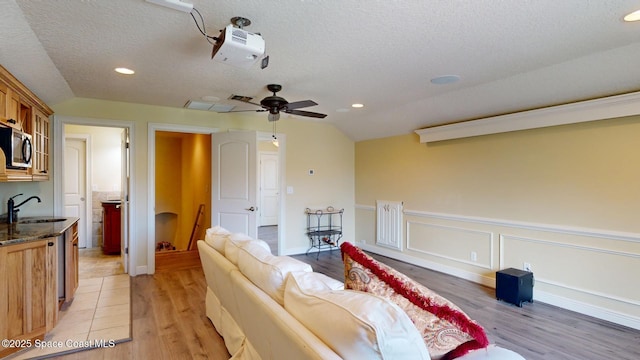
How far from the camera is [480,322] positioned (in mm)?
3158

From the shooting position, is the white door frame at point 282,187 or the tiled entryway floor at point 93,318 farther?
the white door frame at point 282,187

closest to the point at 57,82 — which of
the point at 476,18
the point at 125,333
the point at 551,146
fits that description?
the point at 125,333

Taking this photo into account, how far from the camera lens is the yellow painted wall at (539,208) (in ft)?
10.3

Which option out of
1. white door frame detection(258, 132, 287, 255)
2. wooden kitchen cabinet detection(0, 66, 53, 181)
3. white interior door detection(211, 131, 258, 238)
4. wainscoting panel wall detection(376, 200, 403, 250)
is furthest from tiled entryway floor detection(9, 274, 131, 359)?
wainscoting panel wall detection(376, 200, 403, 250)

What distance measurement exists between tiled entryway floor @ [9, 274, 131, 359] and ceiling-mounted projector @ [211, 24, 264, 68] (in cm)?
248

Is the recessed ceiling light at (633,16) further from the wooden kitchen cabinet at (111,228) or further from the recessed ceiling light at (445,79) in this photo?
the wooden kitchen cabinet at (111,228)

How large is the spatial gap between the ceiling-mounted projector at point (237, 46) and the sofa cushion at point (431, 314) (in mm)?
1596

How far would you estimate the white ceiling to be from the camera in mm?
2082

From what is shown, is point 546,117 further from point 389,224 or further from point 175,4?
point 175,4

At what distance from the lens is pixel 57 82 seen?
3400 mm

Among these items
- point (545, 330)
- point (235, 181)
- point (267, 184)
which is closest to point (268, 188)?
point (267, 184)

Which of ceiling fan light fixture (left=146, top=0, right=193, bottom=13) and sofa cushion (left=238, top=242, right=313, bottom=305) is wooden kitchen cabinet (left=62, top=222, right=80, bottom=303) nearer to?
sofa cushion (left=238, top=242, right=313, bottom=305)

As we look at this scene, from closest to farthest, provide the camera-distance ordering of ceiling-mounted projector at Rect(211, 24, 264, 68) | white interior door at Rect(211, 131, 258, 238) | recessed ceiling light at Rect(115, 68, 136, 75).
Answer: ceiling-mounted projector at Rect(211, 24, 264, 68) → recessed ceiling light at Rect(115, 68, 136, 75) → white interior door at Rect(211, 131, 258, 238)

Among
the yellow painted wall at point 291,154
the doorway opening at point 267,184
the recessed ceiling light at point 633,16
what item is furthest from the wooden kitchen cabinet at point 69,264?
the doorway opening at point 267,184
